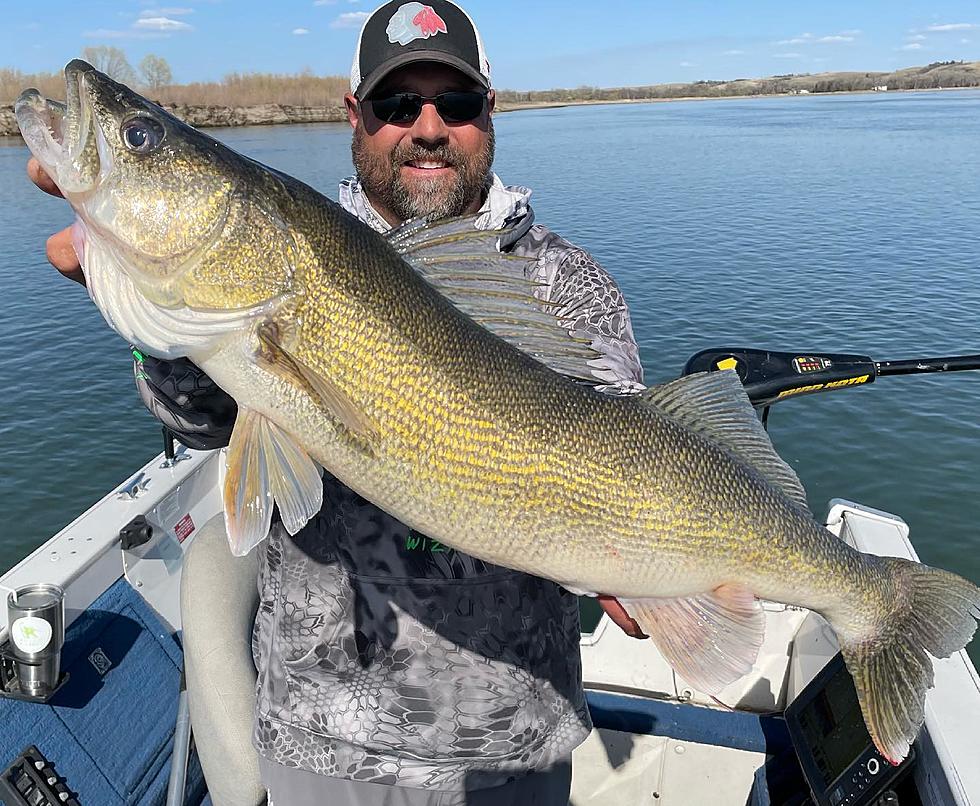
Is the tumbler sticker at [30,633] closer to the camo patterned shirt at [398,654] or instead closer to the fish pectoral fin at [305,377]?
the camo patterned shirt at [398,654]

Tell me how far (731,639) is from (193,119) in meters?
59.2

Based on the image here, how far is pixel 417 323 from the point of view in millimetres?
1866

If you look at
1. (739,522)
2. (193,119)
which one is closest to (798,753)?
(739,522)

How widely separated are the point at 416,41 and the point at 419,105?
207 millimetres

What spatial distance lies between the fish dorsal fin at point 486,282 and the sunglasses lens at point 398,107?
2.69 ft

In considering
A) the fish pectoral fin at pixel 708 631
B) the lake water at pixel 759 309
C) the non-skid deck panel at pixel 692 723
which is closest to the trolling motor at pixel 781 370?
the non-skid deck panel at pixel 692 723

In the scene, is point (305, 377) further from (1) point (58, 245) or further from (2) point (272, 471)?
(1) point (58, 245)

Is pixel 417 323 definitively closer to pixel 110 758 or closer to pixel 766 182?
pixel 110 758

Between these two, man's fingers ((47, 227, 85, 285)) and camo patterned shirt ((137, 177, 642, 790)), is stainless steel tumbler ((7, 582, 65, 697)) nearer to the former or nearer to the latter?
camo patterned shirt ((137, 177, 642, 790))

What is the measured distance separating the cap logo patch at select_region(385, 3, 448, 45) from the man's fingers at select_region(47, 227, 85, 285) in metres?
1.33

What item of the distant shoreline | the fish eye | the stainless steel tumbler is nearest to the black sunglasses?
the fish eye

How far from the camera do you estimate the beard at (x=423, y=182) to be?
→ 8.82 feet

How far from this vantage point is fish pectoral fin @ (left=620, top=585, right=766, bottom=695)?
2131mm

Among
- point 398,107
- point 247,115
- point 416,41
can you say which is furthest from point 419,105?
point 247,115
